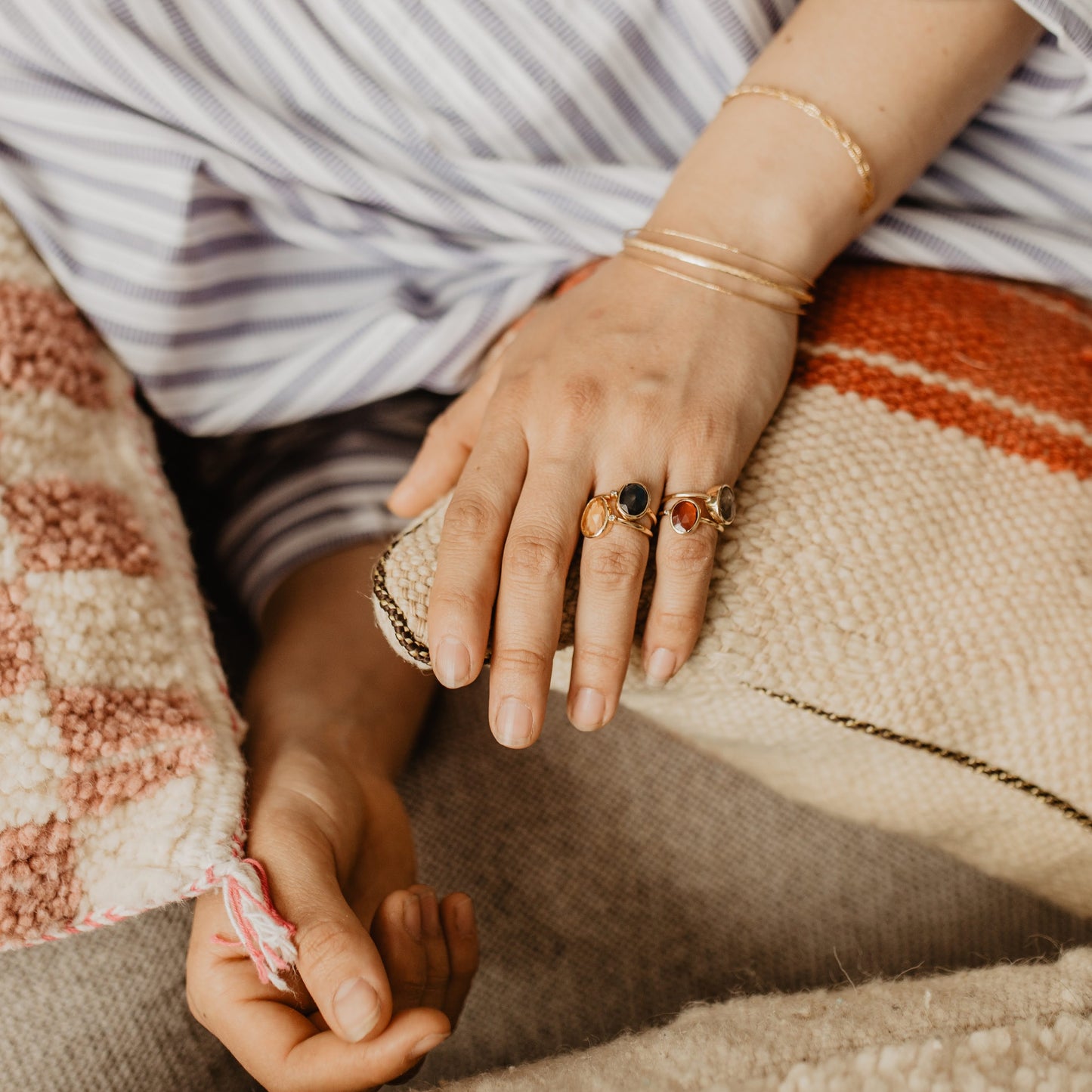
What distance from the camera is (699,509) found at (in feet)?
1.43

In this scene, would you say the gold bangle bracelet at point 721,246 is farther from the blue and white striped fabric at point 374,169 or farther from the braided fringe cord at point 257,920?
the braided fringe cord at point 257,920

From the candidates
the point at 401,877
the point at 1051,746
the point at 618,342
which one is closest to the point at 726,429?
the point at 618,342

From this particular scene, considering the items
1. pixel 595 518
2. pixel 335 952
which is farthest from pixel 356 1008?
pixel 595 518

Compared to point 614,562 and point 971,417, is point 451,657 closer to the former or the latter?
point 614,562

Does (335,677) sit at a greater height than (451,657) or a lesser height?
lesser

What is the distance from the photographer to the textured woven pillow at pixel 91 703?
44 cm

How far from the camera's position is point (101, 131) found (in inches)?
21.4

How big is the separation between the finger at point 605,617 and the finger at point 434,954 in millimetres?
156

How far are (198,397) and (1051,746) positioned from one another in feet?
1.82

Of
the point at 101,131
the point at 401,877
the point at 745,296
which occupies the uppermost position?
the point at 745,296

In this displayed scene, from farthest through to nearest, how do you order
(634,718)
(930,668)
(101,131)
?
(634,718), (101,131), (930,668)

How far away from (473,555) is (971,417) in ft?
0.89

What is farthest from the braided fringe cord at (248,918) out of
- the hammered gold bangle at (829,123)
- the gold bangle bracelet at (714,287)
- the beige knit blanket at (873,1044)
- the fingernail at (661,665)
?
the hammered gold bangle at (829,123)

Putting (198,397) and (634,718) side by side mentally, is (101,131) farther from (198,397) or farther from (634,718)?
(634,718)
